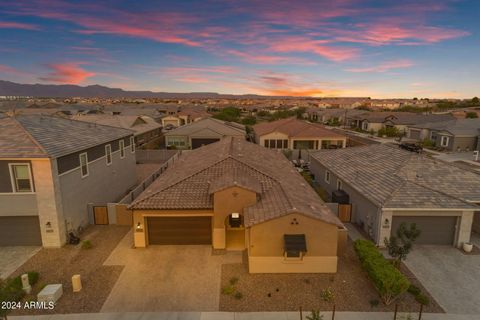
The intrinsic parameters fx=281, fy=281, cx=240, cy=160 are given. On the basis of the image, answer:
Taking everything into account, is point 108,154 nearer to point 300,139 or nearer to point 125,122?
point 125,122

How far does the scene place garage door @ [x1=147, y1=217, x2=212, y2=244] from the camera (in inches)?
672

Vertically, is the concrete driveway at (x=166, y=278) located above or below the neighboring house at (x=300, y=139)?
below

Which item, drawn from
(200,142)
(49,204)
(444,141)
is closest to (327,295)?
(49,204)

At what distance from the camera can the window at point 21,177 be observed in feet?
52.8

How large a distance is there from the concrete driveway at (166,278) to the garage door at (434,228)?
10384mm

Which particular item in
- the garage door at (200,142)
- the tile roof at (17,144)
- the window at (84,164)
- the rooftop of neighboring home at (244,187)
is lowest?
the garage door at (200,142)

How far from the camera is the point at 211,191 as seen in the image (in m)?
16.0

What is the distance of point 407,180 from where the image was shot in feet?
61.1

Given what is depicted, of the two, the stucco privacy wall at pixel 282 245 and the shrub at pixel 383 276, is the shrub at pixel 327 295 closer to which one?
the stucco privacy wall at pixel 282 245

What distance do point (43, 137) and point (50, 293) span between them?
32.5 ft

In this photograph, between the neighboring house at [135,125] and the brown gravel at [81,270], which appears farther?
the neighboring house at [135,125]

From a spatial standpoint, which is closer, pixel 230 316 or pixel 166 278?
pixel 230 316

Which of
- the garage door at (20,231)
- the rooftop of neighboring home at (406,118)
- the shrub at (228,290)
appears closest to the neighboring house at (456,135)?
the rooftop of neighboring home at (406,118)

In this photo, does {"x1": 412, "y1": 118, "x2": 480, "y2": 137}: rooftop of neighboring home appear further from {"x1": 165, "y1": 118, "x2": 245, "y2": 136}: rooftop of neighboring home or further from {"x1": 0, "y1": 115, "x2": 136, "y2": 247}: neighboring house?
{"x1": 0, "y1": 115, "x2": 136, "y2": 247}: neighboring house
